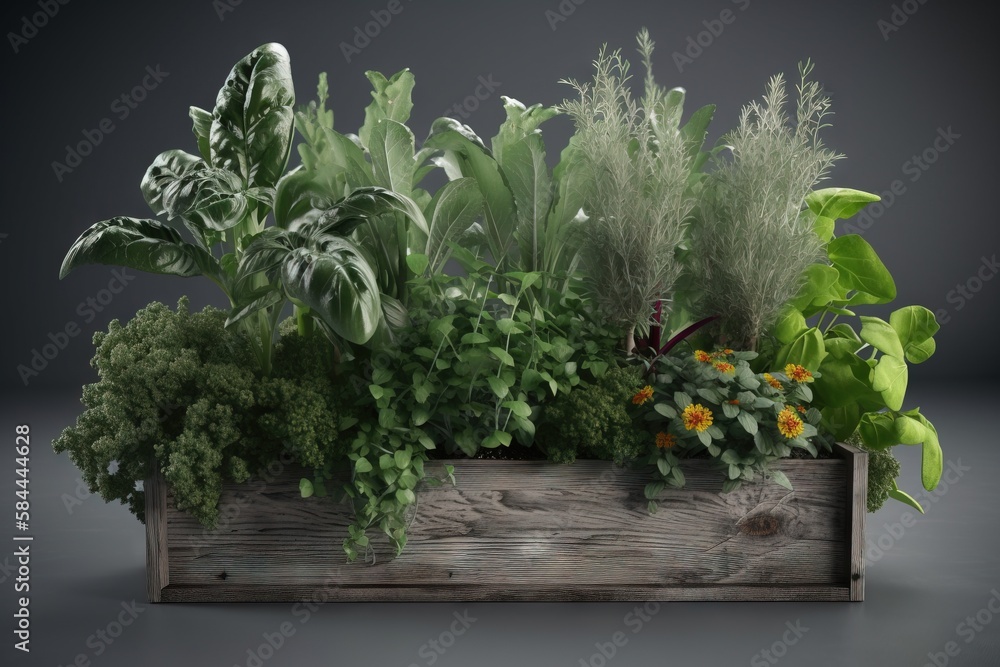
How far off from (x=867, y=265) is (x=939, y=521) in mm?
800

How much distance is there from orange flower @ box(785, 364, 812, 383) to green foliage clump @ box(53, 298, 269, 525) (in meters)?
1.16

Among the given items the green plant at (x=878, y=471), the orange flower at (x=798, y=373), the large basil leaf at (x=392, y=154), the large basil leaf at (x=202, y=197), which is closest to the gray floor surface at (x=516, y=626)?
the green plant at (x=878, y=471)

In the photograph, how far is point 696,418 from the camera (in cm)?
206

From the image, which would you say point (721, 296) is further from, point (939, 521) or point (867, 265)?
point (939, 521)

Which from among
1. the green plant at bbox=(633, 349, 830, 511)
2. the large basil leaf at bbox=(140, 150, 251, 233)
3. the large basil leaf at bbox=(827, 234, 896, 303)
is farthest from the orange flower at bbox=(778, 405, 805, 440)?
the large basil leaf at bbox=(140, 150, 251, 233)

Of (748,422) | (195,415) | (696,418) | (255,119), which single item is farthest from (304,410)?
(748,422)

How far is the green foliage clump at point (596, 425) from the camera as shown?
208 cm

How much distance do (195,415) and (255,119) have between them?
0.69 metres

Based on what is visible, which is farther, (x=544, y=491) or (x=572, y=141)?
(x=572, y=141)

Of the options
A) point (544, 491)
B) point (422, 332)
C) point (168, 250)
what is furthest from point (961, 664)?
point (168, 250)

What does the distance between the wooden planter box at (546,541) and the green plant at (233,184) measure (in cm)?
40

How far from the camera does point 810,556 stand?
2168 millimetres

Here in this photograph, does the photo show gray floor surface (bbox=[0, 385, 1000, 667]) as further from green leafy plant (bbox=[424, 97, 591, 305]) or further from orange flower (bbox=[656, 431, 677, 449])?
green leafy plant (bbox=[424, 97, 591, 305])

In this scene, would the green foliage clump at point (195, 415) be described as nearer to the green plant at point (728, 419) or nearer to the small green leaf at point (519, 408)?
the small green leaf at point (519, 408)
